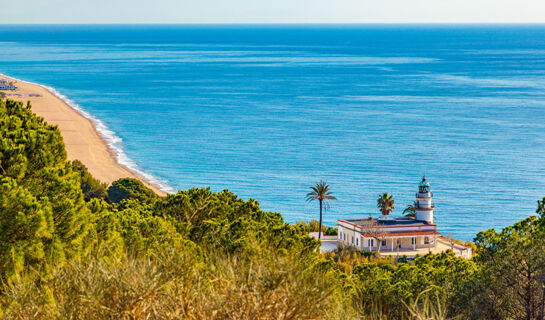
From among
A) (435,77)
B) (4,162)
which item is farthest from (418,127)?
(4,162)

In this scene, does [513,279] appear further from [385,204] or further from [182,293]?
[385,204]

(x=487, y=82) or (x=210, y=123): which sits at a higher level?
(x=487, y=82)

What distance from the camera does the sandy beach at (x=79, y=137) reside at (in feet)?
205

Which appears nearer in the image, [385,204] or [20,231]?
[20,231]

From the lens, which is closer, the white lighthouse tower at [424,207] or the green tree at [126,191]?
the white lighthouse tower at [424,207]

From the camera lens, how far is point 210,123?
94.1m

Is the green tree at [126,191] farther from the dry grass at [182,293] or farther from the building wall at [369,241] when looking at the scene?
the dry grass at [182,293]

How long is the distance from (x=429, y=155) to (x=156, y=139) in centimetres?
3245

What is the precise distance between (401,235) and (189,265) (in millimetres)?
34254

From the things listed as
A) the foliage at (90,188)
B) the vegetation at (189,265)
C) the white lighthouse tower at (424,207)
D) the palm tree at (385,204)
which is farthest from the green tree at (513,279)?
the foliage at (90,188)

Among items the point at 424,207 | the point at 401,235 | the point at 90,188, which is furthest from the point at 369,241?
the point at 90,188

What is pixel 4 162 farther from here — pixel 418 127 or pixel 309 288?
pixel 418 127

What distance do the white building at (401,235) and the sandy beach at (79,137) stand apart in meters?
18.8

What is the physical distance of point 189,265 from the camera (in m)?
10.2
